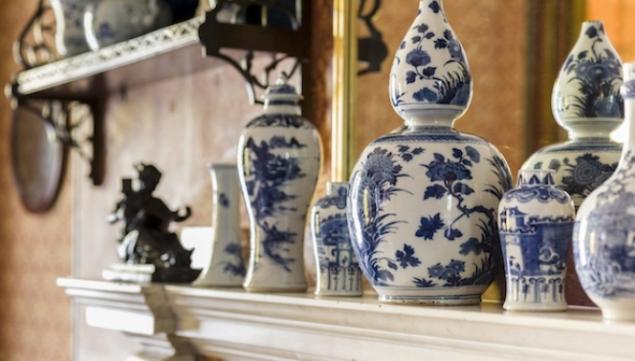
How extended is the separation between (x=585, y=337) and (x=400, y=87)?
1.48ft

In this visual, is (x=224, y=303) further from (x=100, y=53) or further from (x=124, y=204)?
(x=100, y=53)

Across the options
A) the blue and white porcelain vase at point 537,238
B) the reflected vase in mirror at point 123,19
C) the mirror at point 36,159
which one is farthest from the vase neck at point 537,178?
the mirror at point 36,159

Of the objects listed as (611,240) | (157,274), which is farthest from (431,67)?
(157,274)

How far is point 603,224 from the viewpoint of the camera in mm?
1167

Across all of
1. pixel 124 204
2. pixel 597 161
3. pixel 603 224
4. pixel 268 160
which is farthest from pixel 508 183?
pixel 124 204

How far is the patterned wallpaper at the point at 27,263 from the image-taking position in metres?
3.15

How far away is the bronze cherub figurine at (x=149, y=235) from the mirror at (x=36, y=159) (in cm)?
96

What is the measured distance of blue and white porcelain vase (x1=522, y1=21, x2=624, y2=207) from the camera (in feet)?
4.62

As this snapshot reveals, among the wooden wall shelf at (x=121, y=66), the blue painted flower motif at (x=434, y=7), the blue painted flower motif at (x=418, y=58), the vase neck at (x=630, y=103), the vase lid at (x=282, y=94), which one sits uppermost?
the wooden wall shelf at (x=121, y=66)

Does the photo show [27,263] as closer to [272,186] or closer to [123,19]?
[123,19]

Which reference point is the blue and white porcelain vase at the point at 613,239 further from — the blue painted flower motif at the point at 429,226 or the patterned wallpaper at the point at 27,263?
the patterned wallpaper at the point at 27,263

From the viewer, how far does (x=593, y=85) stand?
1.41 meters

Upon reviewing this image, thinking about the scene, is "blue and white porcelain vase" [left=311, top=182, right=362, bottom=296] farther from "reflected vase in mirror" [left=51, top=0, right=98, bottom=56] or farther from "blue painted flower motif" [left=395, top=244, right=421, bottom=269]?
"reflected vase in mirror" [left=51, top=0, right=98, bottom=56]

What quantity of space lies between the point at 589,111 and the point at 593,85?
0.03 metres
